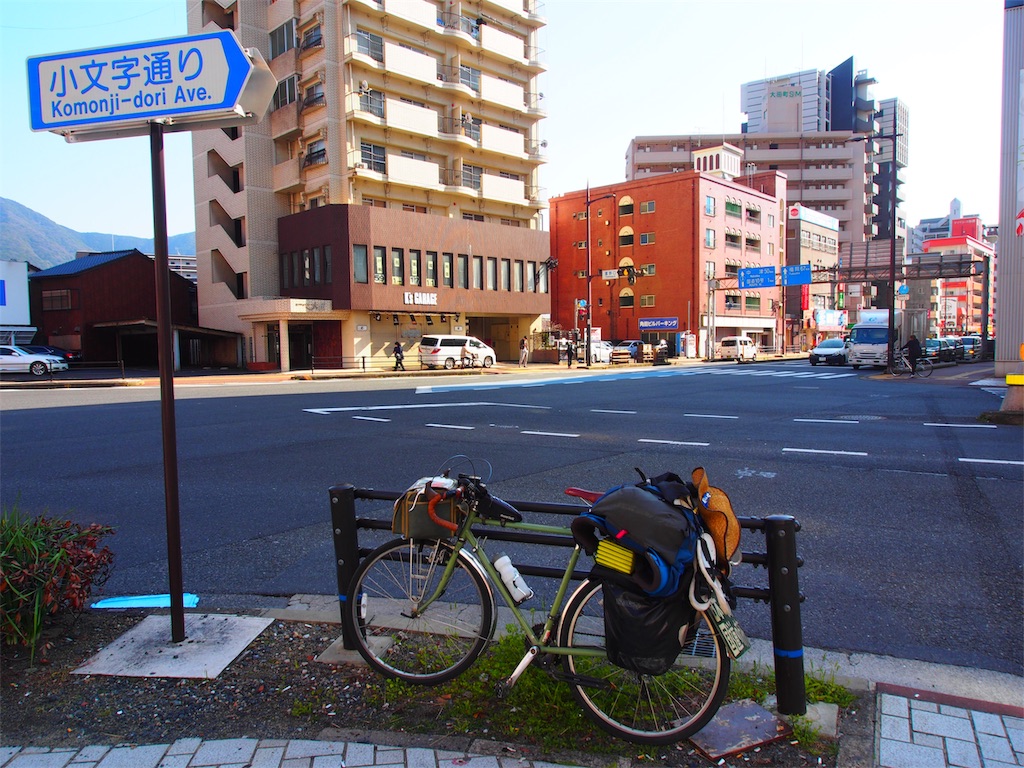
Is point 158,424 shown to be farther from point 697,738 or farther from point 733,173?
point 733,173

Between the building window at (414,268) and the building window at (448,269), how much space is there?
6.02 feet

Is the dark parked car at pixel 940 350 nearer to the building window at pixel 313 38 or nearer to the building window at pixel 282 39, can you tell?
the building window at pixel 313 38

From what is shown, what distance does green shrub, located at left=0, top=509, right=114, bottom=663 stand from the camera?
314cm

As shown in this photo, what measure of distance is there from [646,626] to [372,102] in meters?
42.0

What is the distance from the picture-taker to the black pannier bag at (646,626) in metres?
2.40

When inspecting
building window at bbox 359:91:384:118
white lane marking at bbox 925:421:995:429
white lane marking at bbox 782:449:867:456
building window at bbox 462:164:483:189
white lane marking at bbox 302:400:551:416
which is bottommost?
white lane marking at bbox 925:421:995:429

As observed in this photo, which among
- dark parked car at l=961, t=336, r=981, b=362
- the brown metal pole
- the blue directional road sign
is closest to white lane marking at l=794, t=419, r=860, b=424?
the brown metal pole

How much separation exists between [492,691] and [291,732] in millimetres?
866

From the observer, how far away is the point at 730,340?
5056 centimetres

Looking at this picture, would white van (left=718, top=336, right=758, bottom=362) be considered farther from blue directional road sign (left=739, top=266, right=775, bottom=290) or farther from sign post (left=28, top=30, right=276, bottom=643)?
sign post (left=28, top=30, right=276, bottom=643)

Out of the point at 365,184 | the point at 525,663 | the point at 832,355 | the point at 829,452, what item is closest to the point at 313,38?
the point at 365,184

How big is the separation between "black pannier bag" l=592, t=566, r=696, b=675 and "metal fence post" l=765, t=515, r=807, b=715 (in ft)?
1.43

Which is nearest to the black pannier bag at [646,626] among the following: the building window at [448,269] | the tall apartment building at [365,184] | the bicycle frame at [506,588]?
the bicycle frame at [506,588]

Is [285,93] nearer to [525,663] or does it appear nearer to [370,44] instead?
[370,44]
